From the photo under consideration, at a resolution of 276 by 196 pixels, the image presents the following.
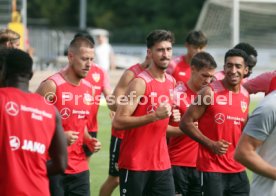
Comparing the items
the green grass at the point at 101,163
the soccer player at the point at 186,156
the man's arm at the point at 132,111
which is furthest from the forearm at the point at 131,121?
the green grass at the point at 101,163

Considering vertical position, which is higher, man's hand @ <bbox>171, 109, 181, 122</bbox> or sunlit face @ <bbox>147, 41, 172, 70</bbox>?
sunlit face @ <bbox>147, 41, 172, 70</bbox>

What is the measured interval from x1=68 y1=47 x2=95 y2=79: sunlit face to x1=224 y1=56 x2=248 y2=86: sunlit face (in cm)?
146

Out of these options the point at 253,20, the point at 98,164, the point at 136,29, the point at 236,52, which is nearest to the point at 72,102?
the point at 236,52

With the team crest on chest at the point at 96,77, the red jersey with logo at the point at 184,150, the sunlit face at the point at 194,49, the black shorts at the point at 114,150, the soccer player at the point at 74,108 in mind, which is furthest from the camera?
the sunlit face at the point at 194,49

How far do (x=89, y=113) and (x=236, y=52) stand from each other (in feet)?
5.44

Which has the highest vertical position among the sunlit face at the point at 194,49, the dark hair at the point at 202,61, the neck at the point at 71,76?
the sunlit face at the point at 194,49

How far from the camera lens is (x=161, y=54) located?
32.5 ft

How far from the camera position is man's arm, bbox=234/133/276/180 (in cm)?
675

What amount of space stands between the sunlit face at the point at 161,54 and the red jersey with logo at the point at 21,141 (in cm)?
322

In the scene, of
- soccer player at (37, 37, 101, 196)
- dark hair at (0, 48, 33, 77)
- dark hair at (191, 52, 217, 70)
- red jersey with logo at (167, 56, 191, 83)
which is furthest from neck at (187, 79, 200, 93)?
dark hair at (0, 48, 33, 77)

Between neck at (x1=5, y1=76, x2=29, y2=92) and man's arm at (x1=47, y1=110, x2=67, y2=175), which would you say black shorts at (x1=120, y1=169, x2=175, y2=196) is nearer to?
man's arm at (x1=47, y1=110, x2=67, y2=175)

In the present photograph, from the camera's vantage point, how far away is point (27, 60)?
686cm

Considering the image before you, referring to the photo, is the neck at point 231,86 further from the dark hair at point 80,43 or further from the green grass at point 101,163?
the green grass at point 101,163

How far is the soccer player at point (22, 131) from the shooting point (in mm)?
6711
